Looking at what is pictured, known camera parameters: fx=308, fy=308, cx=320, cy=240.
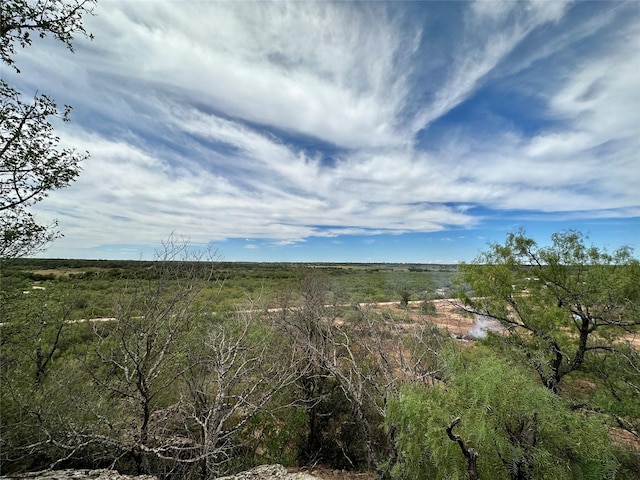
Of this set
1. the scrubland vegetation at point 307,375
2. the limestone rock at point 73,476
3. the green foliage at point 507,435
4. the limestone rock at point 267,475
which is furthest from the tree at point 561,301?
the limestone rock at point 73,476

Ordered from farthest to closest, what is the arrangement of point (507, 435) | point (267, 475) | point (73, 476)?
point (267, 475)
point (73, 476)
point (507, 435)

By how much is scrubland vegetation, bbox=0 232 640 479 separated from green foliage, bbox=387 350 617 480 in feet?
0.06

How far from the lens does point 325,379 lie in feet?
32.6

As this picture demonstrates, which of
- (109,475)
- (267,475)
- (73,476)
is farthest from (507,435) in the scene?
(73,476)

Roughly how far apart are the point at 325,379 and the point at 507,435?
269 inches

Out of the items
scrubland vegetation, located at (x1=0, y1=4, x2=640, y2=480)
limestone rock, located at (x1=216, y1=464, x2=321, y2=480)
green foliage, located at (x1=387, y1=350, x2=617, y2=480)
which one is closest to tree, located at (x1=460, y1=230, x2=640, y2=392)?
scrubland vegetation, located at (x1=0, y1=4, x2=640, y2=480)

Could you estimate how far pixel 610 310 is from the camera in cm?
856

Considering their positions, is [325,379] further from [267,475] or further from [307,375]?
[267,475]

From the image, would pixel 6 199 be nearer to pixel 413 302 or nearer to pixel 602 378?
pixel 602 378

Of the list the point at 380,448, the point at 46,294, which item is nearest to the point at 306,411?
the point at 380,448

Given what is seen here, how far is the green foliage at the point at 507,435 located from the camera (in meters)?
3.63

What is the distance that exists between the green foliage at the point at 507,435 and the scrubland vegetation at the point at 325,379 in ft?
0.06

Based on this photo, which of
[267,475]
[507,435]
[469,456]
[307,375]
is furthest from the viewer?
[307,375]

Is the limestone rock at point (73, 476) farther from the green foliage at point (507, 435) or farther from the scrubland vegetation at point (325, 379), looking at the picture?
the green foliage at point (507, 435)
